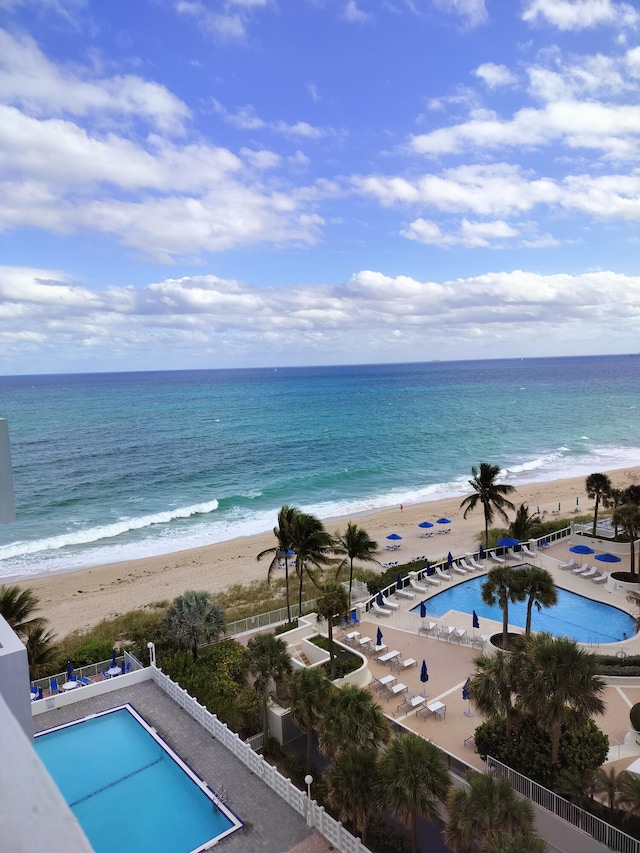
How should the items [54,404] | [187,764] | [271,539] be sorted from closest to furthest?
1. [187,764]
2. [271,539]
3. [54,404]

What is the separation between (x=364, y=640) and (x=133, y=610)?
46.7 feet

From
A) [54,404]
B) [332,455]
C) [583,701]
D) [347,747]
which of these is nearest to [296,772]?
[347,747]

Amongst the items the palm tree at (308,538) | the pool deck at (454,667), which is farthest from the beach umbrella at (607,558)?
the palm tree at (308,538)

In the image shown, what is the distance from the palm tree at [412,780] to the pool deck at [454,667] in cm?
400

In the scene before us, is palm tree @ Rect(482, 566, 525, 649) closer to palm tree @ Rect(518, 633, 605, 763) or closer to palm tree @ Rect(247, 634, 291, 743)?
palm tree @ Rect(518, 633, 605, 763)

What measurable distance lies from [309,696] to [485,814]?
15.0 ft

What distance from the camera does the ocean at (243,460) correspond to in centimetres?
4373

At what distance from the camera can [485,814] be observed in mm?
9617

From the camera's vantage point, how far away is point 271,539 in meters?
41.0

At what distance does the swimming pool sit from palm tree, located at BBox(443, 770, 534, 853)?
460cm

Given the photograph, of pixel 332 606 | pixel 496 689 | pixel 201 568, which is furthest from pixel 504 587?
pixel 201 568


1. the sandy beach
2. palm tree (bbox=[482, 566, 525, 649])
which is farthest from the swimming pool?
the sandy beach

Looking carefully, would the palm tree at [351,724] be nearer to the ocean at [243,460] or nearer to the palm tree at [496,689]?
the palm tree at [496,689]

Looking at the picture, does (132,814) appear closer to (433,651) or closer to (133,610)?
(433,651)
